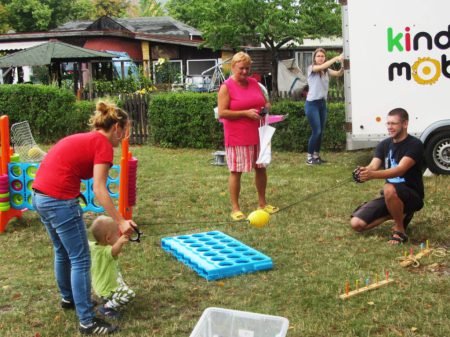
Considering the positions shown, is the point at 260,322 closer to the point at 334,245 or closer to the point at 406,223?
the point at 334,245

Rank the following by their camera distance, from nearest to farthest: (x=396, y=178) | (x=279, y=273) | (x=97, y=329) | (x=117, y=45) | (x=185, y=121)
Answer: (x=97, y=329), (x=279, y=273), (x=396, y=178), (x=185, y=121), (x=117, y=45)

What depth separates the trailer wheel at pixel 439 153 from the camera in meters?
7.84

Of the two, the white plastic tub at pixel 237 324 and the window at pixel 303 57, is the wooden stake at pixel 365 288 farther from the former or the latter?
the window at pixel 303 57

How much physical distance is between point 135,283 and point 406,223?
8.74 feet

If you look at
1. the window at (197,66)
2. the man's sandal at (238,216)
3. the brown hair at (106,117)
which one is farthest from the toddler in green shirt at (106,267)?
the window at (197,66)

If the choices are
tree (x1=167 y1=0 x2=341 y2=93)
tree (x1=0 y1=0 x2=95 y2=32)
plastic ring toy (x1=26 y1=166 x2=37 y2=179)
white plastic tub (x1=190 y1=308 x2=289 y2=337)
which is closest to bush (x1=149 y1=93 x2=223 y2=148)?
tree (x1=167 y1=0 x2=341 y2=93)

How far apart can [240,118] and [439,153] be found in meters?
3.30

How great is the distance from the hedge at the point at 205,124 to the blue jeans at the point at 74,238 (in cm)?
750

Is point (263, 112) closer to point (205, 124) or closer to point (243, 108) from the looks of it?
point (243, 108)

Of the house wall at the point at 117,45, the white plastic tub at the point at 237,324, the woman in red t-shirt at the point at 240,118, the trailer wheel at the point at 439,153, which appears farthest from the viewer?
the house wall at the point at 117,45

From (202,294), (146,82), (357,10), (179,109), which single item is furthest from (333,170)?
(146,82)

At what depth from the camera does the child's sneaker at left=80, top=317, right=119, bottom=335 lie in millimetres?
3686

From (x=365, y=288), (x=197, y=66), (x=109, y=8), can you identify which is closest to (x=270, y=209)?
(x=365, y=288)

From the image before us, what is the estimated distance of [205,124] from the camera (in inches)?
462
